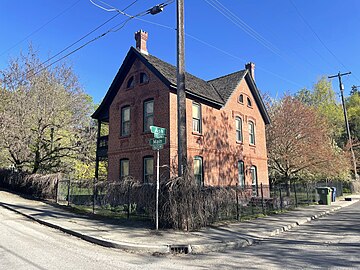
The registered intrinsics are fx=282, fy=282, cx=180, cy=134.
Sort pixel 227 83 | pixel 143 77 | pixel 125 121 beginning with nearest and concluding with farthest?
pixel 143 77 < pixel 125 121 < pixel 227 83

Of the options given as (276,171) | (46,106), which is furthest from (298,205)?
(46,106)

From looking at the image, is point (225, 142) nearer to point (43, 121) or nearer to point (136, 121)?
point (136, 121)

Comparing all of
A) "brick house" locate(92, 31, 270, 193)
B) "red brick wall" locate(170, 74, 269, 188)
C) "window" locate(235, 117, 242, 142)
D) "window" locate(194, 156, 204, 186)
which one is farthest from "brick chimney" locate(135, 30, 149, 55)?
"window" locate(235, 117, 242, 142)

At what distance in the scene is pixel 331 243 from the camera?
857cm

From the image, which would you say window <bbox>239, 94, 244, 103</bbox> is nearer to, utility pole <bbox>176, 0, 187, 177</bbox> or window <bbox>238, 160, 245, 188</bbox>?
window <bbox>238, 160, 245, 188</bbox>

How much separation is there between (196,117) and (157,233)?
9.94 metres

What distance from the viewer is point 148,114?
17.6 m

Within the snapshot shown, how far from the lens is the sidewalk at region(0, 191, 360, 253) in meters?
7.97

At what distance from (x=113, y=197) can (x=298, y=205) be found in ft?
45.7

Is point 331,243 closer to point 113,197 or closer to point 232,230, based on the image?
point 232,230

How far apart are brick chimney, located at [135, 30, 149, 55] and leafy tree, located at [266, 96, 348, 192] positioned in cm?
1577

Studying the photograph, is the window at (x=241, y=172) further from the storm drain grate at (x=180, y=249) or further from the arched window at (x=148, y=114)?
the storm drain grate at (x=180, y=249)

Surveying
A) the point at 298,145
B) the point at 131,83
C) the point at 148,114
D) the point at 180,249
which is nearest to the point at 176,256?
the point at 180,249

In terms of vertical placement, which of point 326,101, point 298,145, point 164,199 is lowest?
point 164,199
